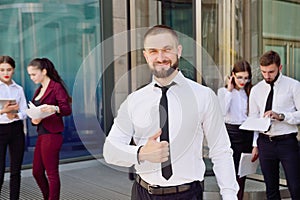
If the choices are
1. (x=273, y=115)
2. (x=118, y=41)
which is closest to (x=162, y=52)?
(x=273, y=115)

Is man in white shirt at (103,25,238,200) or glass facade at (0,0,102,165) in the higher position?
glass facade at (0,0,102,165)

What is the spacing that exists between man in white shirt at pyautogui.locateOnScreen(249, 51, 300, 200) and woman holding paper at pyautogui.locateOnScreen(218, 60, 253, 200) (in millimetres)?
300

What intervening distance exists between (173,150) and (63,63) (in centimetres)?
478

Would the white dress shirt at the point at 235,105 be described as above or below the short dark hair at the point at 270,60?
below

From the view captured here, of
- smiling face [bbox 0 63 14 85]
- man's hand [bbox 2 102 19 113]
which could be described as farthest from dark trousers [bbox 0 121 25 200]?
smiling face [bbox 0 63 14 85]

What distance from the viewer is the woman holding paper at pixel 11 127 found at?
3.66 m

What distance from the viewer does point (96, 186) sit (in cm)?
471

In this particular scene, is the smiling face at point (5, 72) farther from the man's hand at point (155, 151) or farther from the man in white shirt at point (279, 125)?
the man's hand at point (155, 151)

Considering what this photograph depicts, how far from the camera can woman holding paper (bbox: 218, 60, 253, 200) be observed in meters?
3.60

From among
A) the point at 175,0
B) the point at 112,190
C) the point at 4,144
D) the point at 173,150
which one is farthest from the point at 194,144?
the point at 175,0

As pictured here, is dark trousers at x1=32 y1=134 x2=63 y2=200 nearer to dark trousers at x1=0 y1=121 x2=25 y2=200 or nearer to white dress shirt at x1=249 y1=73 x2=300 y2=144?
dark trousers at x1=0 y1=121 x2=25 y2=200

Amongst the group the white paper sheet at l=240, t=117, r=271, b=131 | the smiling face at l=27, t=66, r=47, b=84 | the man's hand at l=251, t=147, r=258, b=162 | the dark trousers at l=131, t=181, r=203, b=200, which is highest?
the smiling face at l=27, t=66, r=47, b=84

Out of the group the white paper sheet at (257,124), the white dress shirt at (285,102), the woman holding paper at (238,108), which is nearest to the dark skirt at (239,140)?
the woman holding paper at (238,108)

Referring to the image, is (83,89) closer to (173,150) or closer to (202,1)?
(202,1)
